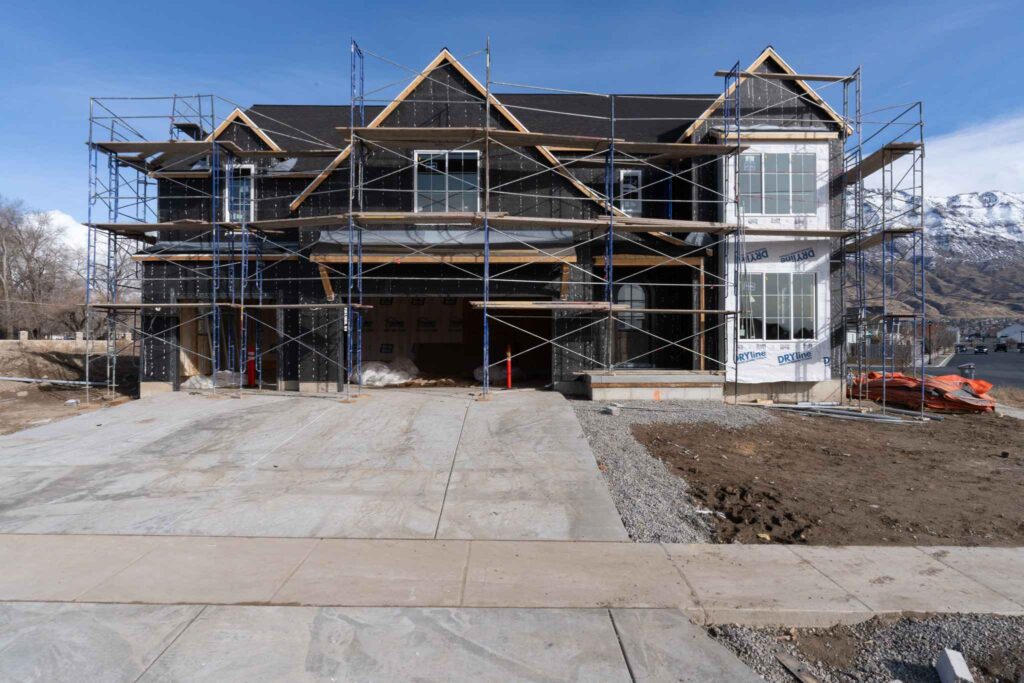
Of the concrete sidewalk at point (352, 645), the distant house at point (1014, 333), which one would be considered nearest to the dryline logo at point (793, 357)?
the concrete sidewalk at point (352, 645)

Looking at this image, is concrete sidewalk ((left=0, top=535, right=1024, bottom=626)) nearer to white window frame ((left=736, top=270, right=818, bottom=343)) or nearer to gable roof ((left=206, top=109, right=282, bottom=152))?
white window frame ((left=736, top=270, right=818, bottom=343))

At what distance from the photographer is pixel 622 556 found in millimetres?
5898

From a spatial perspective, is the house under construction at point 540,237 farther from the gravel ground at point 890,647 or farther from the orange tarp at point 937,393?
the gravel ground at point 890,647

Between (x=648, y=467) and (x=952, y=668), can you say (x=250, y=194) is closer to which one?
(x=648, y=467)

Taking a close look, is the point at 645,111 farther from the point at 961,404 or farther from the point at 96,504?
the point at 96,504

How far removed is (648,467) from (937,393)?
12.2 m

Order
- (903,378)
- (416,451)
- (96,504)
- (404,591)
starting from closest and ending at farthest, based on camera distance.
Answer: (404,591)
(96,504)
(416,451)
(903,378)

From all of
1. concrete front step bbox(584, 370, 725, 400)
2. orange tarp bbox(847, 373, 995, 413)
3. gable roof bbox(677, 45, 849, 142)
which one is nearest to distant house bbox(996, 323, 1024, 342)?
orange tarp bbox(847, 373, 995, 413)

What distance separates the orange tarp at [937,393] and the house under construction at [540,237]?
5.46ft

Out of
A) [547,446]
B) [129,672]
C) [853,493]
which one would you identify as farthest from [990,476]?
[129,672]

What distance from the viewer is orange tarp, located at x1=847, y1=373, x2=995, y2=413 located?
1590 centimetres

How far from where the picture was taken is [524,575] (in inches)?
214

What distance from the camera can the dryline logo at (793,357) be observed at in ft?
53.5

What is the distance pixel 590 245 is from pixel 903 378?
33.1 ft
